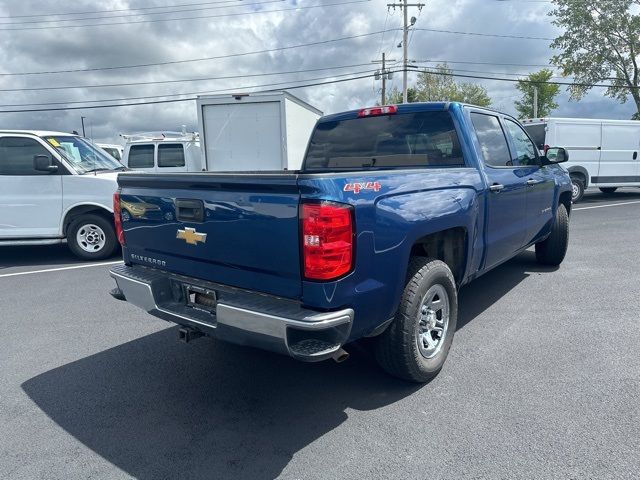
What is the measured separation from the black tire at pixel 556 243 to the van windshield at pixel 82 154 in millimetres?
6971

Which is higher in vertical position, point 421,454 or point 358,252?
point 358,252

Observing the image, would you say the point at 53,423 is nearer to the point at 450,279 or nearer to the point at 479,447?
the point at 479,447

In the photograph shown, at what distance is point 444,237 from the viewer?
3.52 meters

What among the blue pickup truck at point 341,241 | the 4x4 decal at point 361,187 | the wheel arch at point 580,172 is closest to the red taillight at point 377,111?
the blue pickup truck at point 341,241

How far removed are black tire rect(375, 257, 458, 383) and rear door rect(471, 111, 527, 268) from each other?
3.49 ft

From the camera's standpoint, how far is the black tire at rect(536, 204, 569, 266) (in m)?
5.99

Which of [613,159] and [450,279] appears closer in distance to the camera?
[450,279]

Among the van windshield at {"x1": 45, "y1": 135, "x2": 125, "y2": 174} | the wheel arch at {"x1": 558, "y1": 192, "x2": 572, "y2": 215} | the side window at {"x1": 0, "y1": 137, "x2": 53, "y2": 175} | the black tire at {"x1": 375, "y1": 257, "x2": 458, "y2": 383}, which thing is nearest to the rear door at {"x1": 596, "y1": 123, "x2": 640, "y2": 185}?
the wheel arch at {"x1": 558, "y1": 192, "x2": 572, "y2": 215}

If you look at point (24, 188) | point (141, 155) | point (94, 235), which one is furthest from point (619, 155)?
point (24, 188)

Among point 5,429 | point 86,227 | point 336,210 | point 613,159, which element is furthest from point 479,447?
point 613,159

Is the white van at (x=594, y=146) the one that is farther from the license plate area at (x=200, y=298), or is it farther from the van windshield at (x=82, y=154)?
the license plate area at (x=200, y=298)

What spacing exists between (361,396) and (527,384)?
116 centimetres

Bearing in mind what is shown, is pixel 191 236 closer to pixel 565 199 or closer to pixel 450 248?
pixel 450 248

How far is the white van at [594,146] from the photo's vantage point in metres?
12.6
